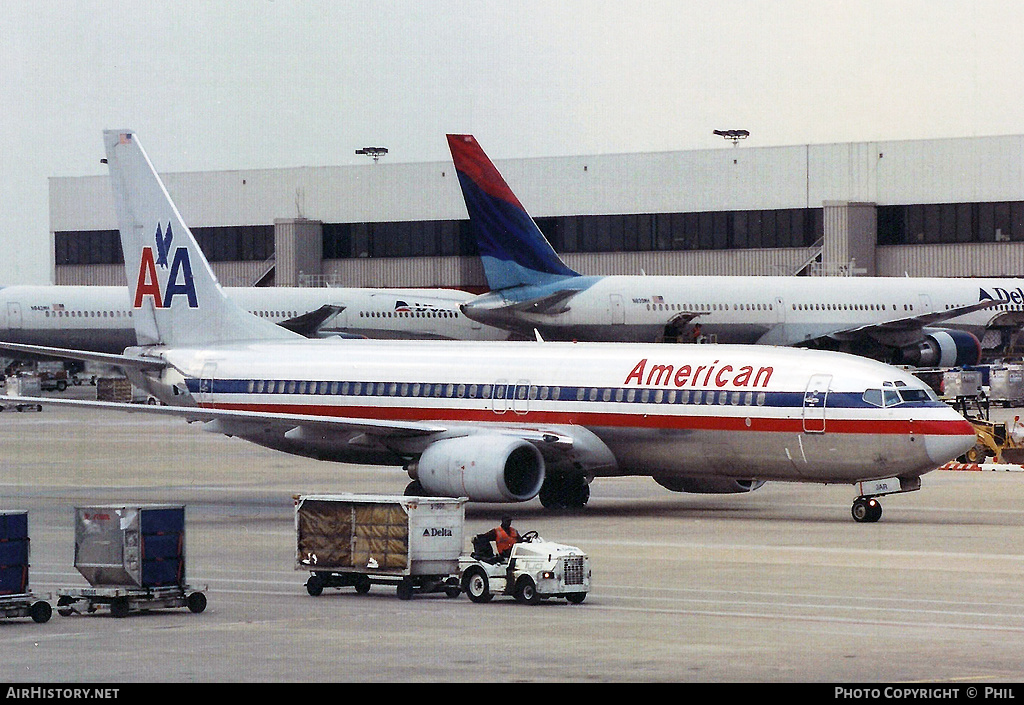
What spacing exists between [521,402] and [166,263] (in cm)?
1050

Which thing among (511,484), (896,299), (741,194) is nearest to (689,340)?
(896,299)

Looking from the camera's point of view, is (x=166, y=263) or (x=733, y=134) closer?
(x=166, y=263)

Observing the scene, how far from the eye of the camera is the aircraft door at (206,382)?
43688 millimetres

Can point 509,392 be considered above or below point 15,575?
above

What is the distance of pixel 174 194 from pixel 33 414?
45699 millimetres

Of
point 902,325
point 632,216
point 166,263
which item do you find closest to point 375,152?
point 632,216

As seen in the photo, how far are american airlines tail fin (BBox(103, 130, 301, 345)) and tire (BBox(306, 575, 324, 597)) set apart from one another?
19116 millimetres

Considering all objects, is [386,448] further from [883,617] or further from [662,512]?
[883,617]

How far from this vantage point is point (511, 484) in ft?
123

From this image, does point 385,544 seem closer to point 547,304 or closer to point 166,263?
point 166,263

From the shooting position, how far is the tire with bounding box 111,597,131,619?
24.0 metres

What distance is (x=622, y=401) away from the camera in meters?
38.6

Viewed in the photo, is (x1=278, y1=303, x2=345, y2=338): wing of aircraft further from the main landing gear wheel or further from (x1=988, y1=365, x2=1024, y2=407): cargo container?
the main landing gear wheel

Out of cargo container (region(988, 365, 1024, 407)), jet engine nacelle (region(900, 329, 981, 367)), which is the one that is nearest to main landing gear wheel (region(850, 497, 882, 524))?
cargo container (region(988, 365, 1024, 407))
